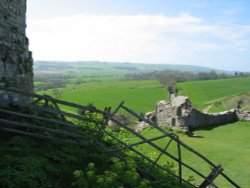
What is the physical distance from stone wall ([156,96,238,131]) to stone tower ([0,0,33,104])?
1241 centimetres

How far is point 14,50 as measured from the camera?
10.4 m

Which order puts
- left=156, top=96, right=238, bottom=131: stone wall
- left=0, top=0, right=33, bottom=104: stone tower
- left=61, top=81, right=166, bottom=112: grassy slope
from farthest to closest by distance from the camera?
left=61, top=81, right=166, bottom=112: grassy slope < left=156, top=96, right=238, bottom=131: stone wall < left=0, top=0, right=33, bottom=104: stone tower

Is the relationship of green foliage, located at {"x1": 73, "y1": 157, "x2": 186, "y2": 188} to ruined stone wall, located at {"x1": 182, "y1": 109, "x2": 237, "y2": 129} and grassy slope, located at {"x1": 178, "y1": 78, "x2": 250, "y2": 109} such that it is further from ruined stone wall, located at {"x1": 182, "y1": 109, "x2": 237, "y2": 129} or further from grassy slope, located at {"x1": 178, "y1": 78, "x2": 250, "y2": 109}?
grassy slope, located at {"x1": 178, "y1": 78, "x2": 250, "y2": 109}

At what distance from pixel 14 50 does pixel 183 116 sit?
533 inches

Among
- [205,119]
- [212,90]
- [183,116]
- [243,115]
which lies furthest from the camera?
[212,90]

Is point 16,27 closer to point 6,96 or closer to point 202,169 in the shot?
point 6,96

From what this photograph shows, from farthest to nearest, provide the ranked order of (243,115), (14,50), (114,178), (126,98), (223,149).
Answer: (126,98), (243,115), (223,149), (14,50), (114,178)

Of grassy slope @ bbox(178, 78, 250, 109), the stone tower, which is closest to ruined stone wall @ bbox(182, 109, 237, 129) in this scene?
the stone tower

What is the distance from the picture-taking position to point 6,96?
991 centimetres

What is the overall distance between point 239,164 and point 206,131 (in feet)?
25.4

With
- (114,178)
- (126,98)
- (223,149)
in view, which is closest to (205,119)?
(223,149)

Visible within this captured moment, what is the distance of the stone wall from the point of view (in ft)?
72.0

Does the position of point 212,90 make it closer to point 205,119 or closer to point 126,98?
point 126,98

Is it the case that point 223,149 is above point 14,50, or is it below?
below
